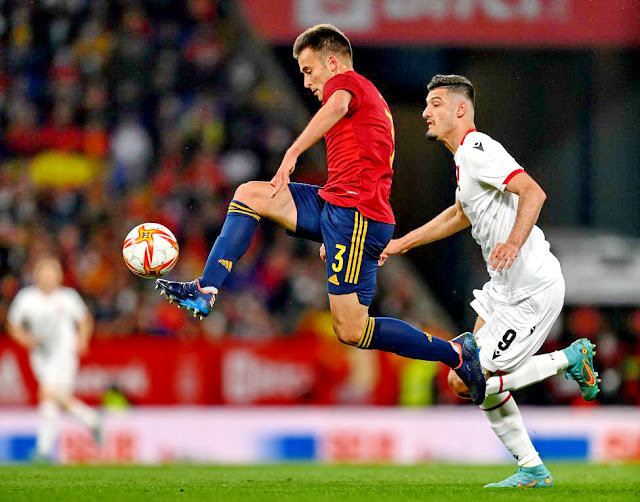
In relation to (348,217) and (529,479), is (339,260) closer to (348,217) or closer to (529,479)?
(348,217)

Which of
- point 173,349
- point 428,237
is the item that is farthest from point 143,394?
point 428,237

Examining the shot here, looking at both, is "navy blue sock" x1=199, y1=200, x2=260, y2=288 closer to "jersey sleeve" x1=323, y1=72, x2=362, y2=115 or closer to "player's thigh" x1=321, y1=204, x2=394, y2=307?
"player's thigh" x1=321, y1=204, x2=394, y2=307

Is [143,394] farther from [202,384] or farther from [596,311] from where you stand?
[596,311]

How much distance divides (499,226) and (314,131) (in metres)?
1.22

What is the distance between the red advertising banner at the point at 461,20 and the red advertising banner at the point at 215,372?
4177 mm

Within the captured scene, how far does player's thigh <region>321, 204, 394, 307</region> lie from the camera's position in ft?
19.8

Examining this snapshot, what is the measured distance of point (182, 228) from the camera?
14.0 metres

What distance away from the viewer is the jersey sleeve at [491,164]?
587 cm

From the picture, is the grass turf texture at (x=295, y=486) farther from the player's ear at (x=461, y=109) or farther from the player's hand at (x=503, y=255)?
the player's ear at (x=461, y=109)

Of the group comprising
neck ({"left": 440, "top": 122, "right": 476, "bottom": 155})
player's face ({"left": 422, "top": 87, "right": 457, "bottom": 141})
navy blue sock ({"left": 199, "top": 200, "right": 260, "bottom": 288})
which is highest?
player's face ({"left": 422, "top": 87, "right": 457, "bottom": 141})

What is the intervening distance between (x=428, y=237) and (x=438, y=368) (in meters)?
5.50

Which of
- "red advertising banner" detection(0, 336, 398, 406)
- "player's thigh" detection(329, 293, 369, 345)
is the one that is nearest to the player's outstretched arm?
"red advertising banner" detection(0, 336, 398, 406)

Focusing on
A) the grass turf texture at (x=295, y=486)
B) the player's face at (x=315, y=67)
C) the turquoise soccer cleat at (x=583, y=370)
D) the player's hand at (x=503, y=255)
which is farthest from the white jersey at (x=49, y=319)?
the player's hand at (x=503, y=255)

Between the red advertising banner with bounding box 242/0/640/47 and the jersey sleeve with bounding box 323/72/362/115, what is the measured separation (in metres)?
7.85
